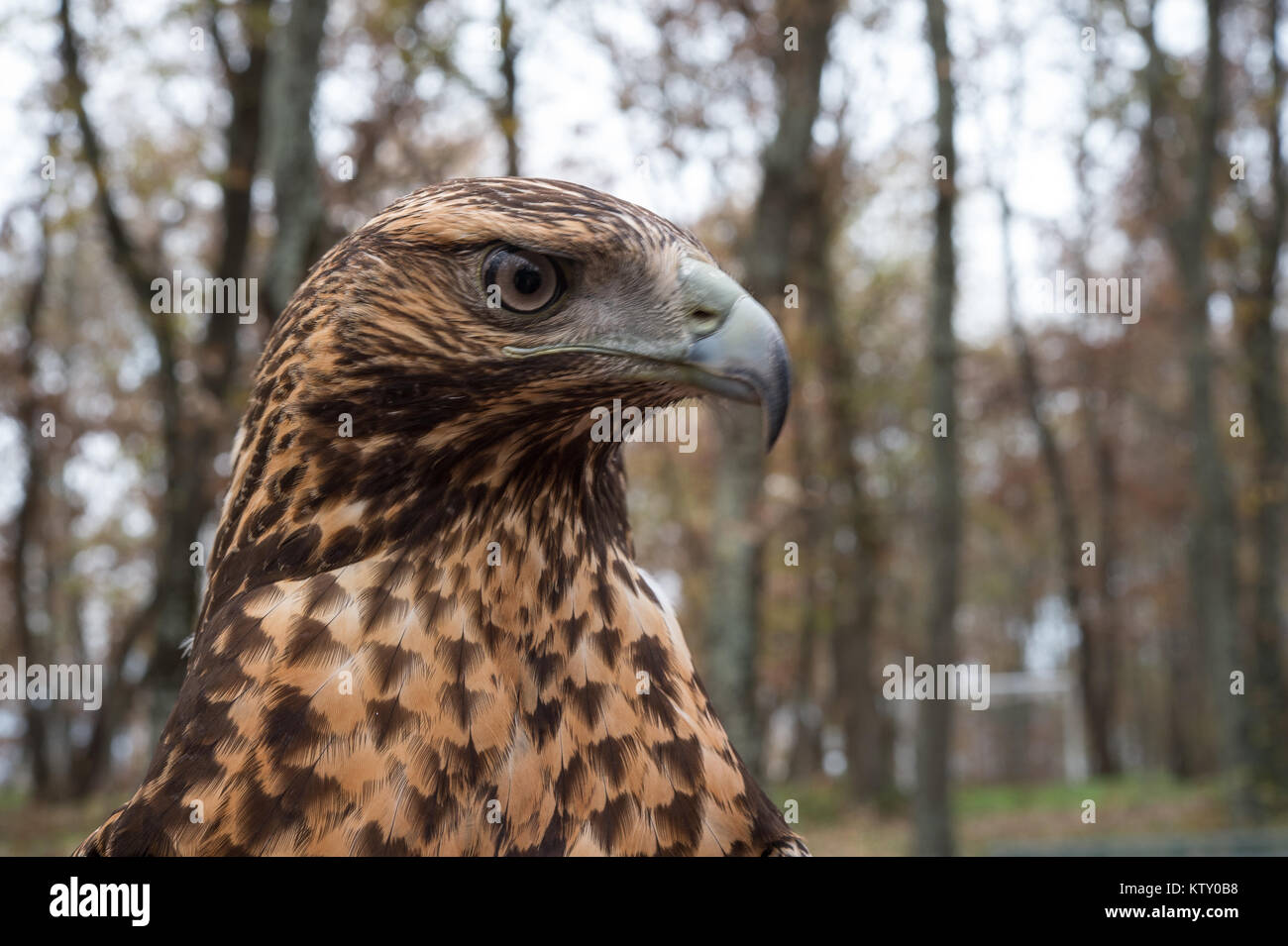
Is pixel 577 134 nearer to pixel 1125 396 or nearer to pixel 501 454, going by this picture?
pixel 501 454

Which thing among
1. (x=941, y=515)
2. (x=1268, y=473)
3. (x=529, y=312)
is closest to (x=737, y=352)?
(x=529, y=312)

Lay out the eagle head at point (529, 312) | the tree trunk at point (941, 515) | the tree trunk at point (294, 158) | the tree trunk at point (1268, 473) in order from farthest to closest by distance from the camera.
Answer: the tree trunk at point (1268, 473) → the tree trunk at point (941, 515) → the tree trunk at point (294, 158) → the eagle head at point (529, 312)

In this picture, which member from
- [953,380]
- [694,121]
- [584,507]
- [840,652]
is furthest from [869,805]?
[584,507]

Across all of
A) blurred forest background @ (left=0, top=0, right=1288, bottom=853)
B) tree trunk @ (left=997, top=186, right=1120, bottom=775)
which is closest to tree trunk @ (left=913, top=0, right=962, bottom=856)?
blurred forest background @ (left=0, top=0, right=1288, bottom=853)

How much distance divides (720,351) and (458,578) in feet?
2.07

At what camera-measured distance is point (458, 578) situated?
1975mm

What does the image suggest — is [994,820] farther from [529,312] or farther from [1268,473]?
[529,312]

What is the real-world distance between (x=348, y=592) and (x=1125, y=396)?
24231 millimetres

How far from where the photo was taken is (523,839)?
185 centimetres

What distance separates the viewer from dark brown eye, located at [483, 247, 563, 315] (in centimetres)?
199

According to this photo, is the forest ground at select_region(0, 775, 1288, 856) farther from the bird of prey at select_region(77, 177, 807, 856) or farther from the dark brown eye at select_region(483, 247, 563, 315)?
the dark brown eye at select_region(483, 247, 563, 315)

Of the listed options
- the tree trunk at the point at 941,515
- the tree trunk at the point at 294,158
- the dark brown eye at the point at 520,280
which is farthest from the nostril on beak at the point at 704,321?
the tree trunk at the point at 941,515

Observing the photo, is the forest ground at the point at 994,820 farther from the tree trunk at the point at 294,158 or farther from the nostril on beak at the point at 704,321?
the nostril on beak at the point at 704,321

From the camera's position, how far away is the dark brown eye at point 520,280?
1986 millimetres
